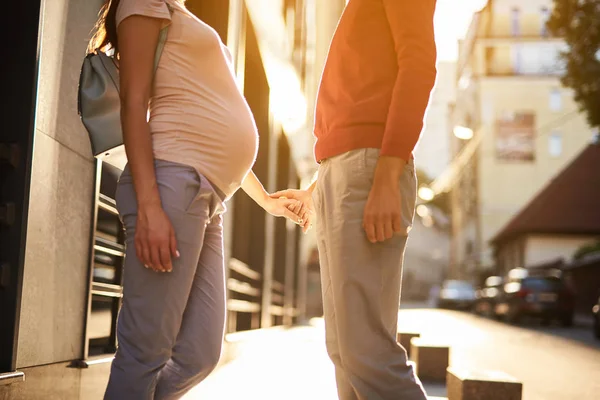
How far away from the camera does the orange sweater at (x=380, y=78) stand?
2.53 m

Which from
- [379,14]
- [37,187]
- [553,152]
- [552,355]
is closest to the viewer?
[379,14]

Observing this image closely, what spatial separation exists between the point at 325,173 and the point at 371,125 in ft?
0.73

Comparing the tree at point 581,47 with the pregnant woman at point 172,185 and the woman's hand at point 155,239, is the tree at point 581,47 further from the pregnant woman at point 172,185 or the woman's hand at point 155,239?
the woman's hand at point 155,239

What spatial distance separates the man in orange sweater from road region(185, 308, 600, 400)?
2.98 metres

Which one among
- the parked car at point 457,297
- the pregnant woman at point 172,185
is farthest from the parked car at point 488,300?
the pregnant woman at point 172,185

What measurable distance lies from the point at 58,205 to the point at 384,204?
1981 mm

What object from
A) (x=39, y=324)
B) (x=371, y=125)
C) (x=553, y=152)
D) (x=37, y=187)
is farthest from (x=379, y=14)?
(x=553, y=152)

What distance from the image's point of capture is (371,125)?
2.62 metres

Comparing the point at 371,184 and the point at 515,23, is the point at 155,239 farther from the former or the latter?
the point at 515,23

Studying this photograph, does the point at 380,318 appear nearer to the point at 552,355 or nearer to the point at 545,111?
the point at 552,355

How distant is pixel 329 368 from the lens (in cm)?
788

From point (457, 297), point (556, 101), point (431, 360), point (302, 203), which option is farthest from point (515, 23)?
point (302, 203)

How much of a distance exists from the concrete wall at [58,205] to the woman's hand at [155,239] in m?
1.34

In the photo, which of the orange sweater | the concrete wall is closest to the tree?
the concrete wall
